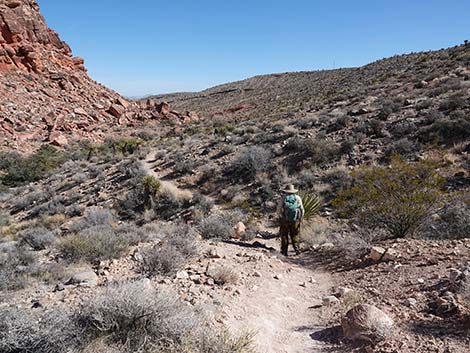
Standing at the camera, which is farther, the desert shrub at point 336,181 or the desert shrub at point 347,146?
the desert shrub at point 347,146

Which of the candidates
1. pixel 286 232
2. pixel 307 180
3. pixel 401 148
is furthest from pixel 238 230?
pixel 401 148

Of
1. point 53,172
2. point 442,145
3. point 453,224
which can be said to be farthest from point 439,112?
point 53,172

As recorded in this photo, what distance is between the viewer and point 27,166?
22.2m

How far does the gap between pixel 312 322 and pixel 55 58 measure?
44831 millimetres

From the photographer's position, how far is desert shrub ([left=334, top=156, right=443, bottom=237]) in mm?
6773

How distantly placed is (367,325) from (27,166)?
23757 mm

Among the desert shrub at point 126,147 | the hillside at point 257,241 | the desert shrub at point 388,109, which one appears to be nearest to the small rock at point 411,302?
the hillside at point 257,241

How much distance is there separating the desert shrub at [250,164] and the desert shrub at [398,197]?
6659 millimetres

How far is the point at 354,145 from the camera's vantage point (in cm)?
1391

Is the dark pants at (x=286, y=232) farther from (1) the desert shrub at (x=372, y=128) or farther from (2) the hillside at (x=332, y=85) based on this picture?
(2) the hillside at (x=332, y=85)

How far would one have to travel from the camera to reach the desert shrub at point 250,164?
14008mm

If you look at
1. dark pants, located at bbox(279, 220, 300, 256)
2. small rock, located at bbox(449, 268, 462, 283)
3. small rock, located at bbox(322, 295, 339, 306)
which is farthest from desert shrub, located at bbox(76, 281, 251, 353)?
dark pants, located at bbox(279, 220, 300, 256)

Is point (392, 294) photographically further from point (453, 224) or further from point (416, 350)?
point (453, 224)

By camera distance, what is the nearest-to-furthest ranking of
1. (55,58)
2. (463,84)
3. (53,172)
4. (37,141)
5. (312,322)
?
(312,322)
(463,84)
(53,172)
(37,141)
(55,58)
